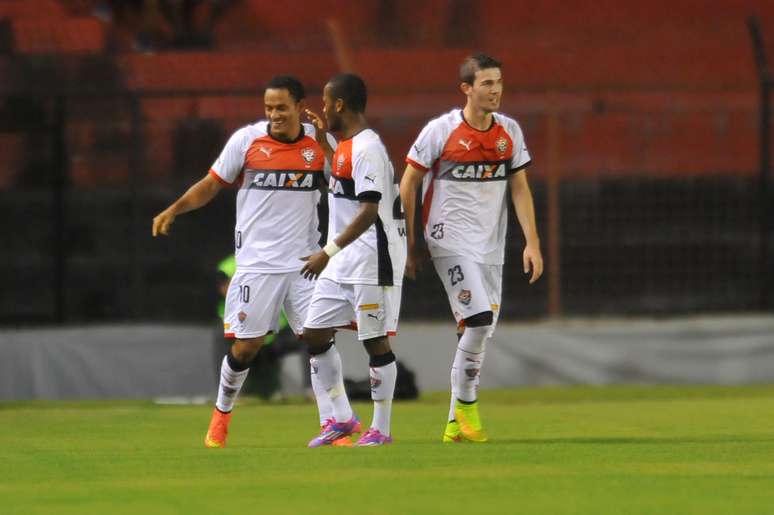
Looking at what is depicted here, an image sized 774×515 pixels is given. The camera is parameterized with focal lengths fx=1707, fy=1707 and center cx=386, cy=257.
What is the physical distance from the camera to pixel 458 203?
938 centimetres

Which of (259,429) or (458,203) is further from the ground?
(458,203)

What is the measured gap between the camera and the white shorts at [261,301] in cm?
925

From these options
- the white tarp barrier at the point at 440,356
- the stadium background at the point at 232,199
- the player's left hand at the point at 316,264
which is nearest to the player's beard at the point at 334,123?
the player's left hand at the point at 316,264

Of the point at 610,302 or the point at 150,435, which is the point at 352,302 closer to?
the point at 150,435

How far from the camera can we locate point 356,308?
8820mm

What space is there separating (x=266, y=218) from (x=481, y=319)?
129 cm

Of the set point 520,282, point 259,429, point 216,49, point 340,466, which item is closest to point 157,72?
point 216,49

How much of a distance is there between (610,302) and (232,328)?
7986 mm

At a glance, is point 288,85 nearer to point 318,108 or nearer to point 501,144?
point 501,144

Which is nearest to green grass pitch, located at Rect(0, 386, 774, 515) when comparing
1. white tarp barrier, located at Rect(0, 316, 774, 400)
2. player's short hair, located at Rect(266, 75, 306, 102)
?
player's short hair, located at Rect(266, 75, 306, 102)

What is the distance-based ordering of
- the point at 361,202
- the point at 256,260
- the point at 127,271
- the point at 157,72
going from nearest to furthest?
the point at 361,202, the point at 256,260, the point at 127,271, the point at 157,72

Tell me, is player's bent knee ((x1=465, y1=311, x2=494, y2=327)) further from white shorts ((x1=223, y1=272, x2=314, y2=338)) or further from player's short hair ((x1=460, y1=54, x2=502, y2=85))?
player's short hair ((x1=460, y1=54, x2=502, y2=85))

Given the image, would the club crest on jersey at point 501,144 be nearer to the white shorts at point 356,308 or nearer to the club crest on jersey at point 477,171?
the club crest on jersey at point 477,171

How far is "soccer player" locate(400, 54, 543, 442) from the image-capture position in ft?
30.5
